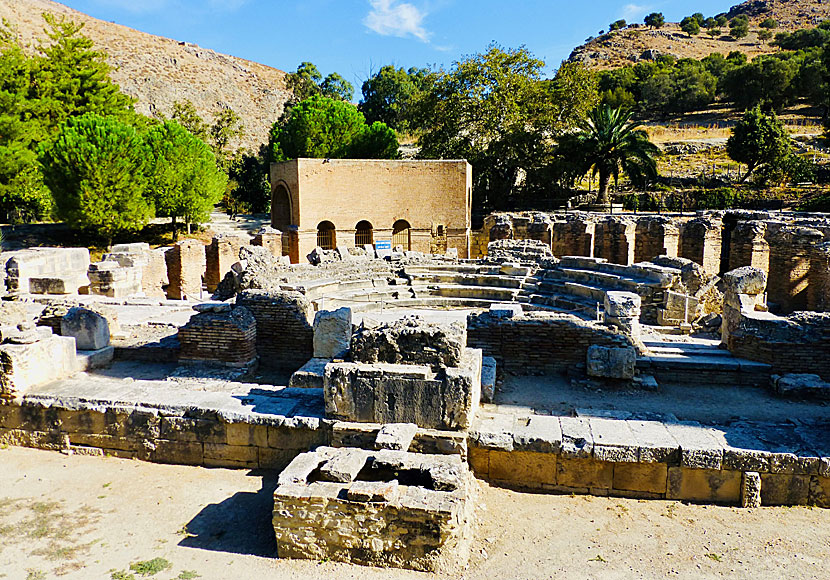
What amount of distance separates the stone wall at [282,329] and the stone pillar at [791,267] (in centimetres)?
1243

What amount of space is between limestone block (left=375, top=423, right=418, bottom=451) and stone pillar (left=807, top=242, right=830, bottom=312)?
12.6 m

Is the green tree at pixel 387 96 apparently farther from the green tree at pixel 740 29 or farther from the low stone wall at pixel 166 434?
the green tree at pixel 740 29

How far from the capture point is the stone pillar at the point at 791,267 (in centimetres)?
1452

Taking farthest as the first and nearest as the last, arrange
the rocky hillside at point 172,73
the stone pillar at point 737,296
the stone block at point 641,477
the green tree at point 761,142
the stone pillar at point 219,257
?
the rocky hillside at point 172,73 → the green tree at point 761,142 → the stone pillar at point 219,257 → the stone pillar at point 737,296 → the stone block at point 641,477

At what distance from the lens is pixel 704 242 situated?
18.0 m

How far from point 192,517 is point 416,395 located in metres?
2.07

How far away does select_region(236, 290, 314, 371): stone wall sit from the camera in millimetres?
9352

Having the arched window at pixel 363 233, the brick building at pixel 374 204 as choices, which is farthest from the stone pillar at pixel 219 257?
the arched window at pixel 363 233

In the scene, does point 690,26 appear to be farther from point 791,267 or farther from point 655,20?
point 791,267

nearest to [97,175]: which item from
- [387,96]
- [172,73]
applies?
[387,96]

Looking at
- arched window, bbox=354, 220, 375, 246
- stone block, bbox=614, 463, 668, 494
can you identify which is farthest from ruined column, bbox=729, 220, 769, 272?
arched window, bbox=354, 220, 375, 246

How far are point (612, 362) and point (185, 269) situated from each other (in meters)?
14.1

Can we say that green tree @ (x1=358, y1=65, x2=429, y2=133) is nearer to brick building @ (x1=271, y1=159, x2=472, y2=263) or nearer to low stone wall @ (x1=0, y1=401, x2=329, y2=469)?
brick building @ (x1=271, y1=159, x2=472, y2=263)

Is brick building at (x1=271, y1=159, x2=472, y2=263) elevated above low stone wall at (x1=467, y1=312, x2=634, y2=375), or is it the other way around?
brick building at (x1=271, y1=159, x2=472, y2=263)
